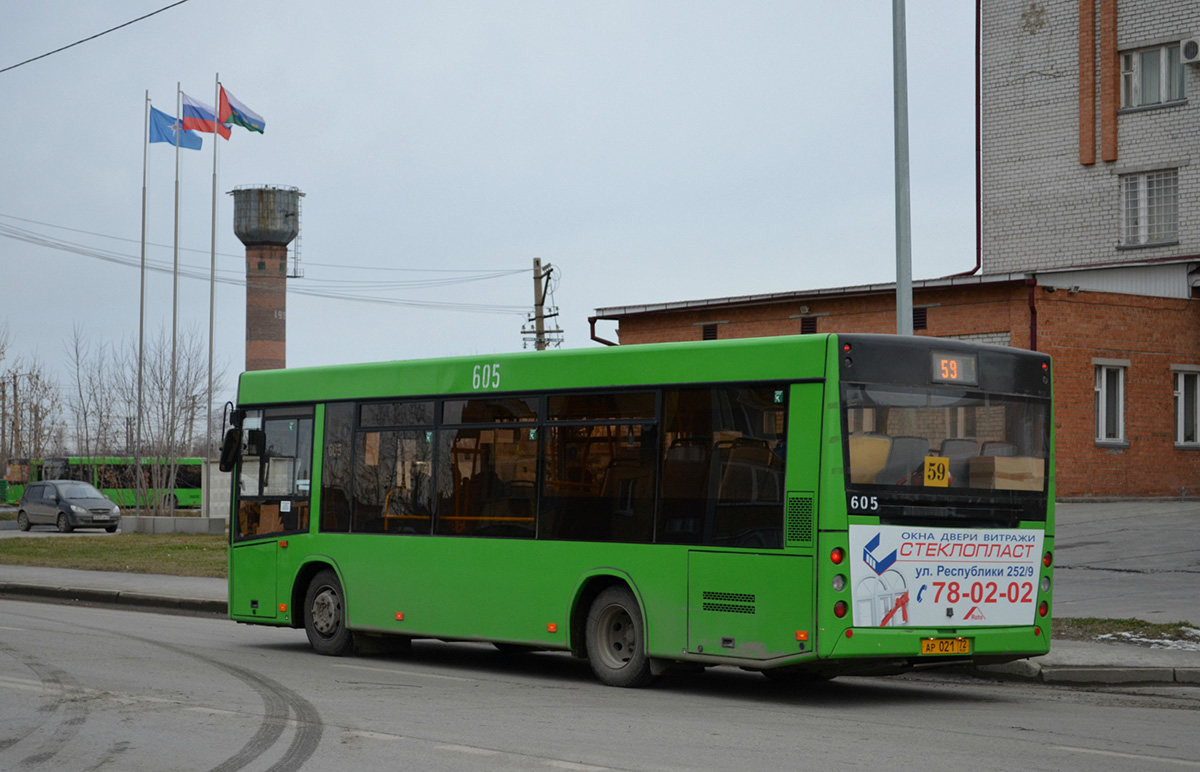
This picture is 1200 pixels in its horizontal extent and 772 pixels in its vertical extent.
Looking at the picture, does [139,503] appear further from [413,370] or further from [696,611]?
[696,611]

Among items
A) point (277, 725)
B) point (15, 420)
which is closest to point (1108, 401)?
point (277, 725)

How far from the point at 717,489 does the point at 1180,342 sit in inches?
1065

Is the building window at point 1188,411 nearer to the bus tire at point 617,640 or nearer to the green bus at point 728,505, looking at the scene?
the green bus at point 728,505

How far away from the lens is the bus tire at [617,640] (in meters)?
12.2

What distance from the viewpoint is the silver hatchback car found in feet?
164

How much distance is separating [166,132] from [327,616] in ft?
137

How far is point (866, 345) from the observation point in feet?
36.7

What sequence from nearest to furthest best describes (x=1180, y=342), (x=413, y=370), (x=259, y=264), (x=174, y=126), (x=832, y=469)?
(x=832, y=469), (x=413, y=370), (x=1180, y=342), (x=174, y=126), (x=259, y=264)

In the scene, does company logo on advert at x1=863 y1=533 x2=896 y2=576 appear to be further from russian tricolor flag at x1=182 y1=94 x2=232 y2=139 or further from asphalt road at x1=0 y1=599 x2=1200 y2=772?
russian tricolor flag at x1=182 y1=94 x2=232 y2=139

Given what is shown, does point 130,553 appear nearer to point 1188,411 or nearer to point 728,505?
point 1188,411

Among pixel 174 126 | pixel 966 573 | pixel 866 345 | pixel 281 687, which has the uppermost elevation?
pixel 174 126

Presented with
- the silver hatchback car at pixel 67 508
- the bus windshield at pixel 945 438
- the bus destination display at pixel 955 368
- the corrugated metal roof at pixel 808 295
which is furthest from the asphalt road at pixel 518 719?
the silver hatchback car at pixel 67 508

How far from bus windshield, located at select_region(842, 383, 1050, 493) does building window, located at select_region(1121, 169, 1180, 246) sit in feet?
102

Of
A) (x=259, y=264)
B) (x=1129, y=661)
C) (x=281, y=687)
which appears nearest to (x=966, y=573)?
(x=1129, y=661)
